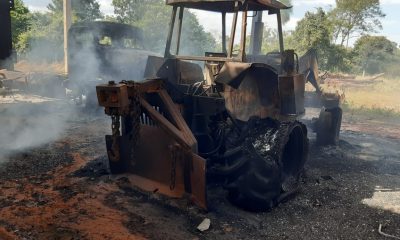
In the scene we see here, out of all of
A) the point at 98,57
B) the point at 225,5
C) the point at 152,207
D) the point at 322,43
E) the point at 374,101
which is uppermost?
the point at 322,43

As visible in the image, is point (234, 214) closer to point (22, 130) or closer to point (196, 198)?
point (196, 198)

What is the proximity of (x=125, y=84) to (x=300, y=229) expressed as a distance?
2509 millimetres

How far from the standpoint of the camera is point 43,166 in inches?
221

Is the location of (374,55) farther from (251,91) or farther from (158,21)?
(251,91)

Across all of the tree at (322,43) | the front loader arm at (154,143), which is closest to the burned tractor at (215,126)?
the front loader arm at (154,143)

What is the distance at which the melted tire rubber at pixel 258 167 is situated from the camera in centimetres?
424

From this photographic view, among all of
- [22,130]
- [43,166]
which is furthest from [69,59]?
[43,166]

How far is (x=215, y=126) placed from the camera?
193 inches

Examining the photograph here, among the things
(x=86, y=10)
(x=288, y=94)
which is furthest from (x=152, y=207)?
(x=86, y=10)

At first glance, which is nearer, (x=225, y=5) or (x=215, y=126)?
(x=215, y=126)

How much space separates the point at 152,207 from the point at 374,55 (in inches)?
1503

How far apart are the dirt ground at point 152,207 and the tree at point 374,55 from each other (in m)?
33.1

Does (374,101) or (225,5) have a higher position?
(225,5)

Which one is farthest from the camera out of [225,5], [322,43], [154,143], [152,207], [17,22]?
[322,43]
